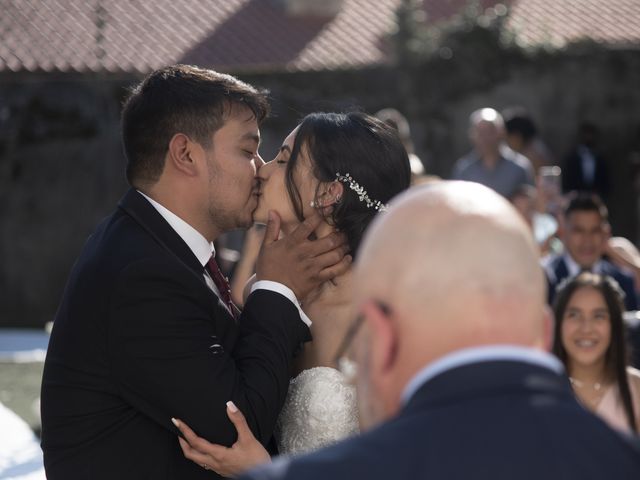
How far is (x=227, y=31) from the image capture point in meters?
20.5

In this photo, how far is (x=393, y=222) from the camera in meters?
1.52

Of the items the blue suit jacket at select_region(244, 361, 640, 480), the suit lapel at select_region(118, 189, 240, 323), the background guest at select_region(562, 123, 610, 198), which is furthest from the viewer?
the background guest at select_region(562, 123, 610, 198)

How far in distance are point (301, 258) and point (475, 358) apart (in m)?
1.54

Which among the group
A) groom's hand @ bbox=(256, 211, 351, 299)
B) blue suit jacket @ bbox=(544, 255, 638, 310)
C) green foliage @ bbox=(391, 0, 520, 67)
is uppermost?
groom's hand @ bbox=(256, 211, 351, 299)

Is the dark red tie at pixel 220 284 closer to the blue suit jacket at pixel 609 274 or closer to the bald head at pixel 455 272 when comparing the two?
the bald head at pixel 455 272

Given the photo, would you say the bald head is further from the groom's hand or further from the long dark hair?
the long dark hair

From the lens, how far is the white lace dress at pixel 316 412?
3.14 m

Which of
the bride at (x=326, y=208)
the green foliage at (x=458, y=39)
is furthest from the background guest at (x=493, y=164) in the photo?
the bride at (x=326, y=208)

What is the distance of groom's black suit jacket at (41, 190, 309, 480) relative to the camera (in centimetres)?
264

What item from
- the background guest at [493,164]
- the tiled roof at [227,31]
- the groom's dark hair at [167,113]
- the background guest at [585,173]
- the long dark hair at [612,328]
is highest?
the groom's dark hair at [167,113]

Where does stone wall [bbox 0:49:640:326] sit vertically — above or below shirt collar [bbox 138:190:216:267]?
below

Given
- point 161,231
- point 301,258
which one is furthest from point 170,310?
point 301,258

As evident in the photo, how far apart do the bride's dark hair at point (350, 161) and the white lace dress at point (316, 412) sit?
371mm

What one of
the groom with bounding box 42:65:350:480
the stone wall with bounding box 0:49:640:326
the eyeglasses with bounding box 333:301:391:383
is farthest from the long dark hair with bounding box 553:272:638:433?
the stone wall with bounding box 0:49:640:326
